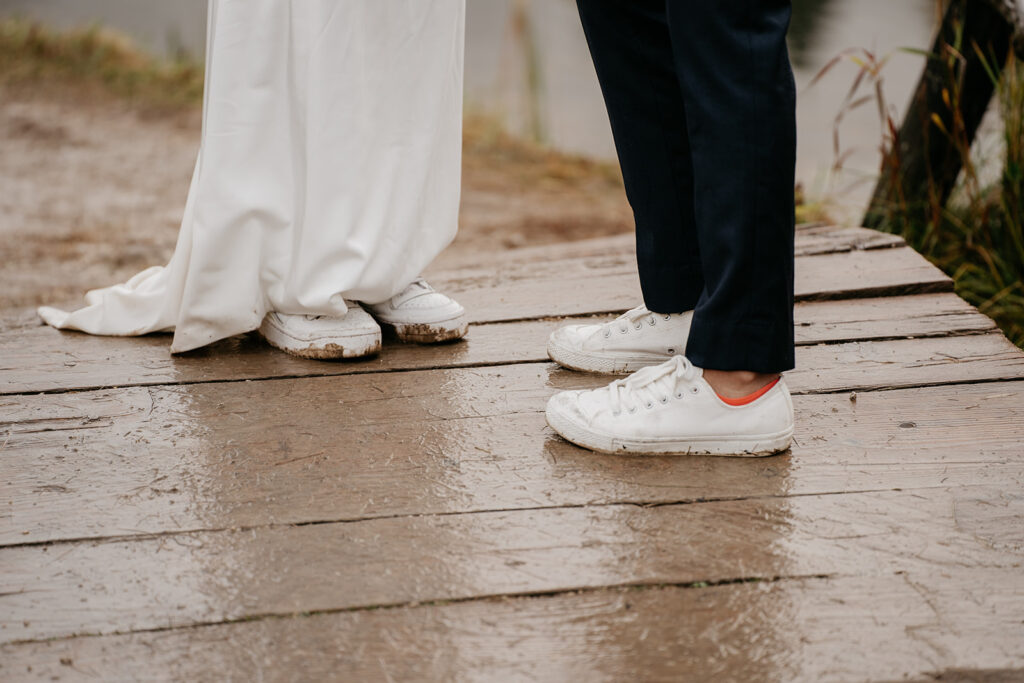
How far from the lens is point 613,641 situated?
92 centimetres

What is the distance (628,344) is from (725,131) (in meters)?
0.49

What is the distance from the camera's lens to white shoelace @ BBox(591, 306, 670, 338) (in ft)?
5.03

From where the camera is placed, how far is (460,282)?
205 centimetres

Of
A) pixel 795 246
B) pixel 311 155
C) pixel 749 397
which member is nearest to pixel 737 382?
pixel 749 397

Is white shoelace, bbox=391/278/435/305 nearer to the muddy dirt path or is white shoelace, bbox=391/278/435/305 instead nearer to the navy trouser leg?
the navy trouser leg

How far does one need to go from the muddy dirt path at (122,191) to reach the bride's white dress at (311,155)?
49.0 inches

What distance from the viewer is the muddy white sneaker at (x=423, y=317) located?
5.42ft

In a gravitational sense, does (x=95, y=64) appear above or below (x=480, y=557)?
below

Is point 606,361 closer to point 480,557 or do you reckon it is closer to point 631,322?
point 631,322

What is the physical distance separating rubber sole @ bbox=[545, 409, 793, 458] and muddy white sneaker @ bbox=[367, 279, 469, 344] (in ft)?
1.46

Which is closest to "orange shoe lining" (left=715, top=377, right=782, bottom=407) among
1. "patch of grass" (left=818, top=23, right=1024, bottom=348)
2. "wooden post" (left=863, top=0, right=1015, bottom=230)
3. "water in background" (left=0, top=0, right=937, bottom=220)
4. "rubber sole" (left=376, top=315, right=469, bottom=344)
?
"rubber sole" (left=376, top=315, right=469, bottom=344)

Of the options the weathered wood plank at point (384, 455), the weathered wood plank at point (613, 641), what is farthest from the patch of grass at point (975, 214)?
the weathered wood plank at point (613, 641)

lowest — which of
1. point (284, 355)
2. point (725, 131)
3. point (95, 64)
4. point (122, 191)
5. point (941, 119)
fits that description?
point (122, 191)

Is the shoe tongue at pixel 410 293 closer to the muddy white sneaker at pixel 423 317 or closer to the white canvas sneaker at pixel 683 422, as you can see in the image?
the muddy white sneaker at pixel 423 317
